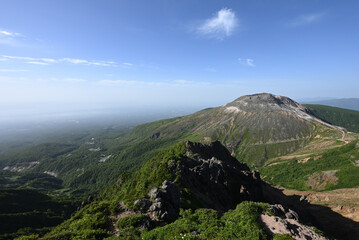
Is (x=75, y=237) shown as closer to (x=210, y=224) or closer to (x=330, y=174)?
(x=210, y=224)

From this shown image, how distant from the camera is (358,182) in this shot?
7481 cm

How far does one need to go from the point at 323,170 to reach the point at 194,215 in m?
104

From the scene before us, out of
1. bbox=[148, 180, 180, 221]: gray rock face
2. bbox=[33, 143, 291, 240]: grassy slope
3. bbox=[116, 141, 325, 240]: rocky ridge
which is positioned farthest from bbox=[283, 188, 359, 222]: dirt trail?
bbox=[148, 180, 180, 221]: gray rock face

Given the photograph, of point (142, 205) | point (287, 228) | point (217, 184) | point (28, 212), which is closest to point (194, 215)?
point (142, 205)

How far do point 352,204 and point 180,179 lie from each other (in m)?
62.3

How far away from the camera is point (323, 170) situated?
306 feet

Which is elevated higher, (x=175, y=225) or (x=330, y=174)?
(x=175, y=225)

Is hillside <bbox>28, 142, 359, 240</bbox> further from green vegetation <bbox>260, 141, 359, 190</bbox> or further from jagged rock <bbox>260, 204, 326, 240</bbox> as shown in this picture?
green vegetation <bbox>260, 141, 359, 190</bbox>

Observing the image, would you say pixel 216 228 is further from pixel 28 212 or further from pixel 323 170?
pixel 28 212

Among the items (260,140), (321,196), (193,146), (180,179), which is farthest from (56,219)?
(260,140)

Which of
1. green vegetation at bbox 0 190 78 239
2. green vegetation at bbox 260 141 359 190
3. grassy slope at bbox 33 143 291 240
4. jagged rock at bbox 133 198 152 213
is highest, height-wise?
grassy slope at bbox 33 143 291 240

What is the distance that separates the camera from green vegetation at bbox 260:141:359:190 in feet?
265

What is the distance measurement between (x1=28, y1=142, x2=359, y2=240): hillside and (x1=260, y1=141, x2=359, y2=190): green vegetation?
115 ft

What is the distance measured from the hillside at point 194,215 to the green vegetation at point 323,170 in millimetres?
35119
